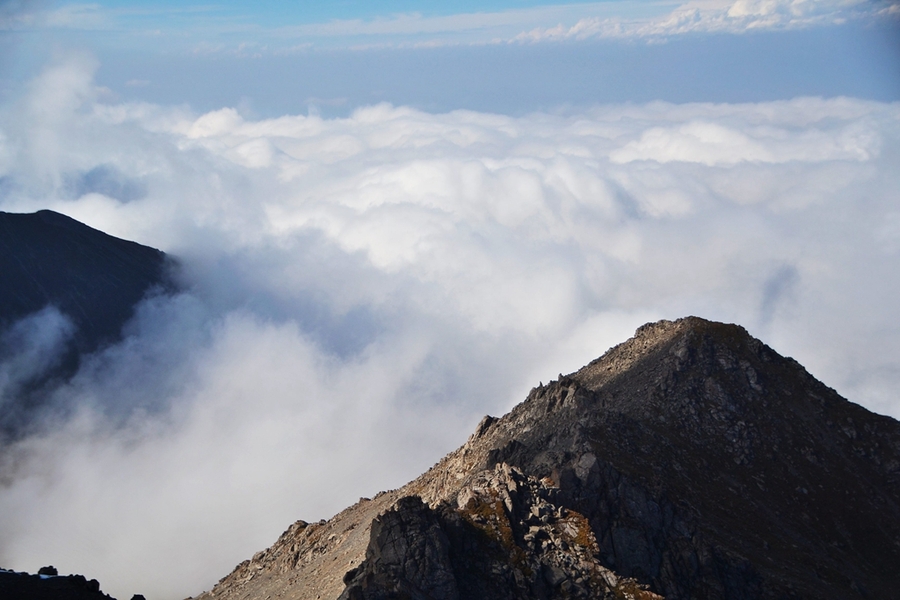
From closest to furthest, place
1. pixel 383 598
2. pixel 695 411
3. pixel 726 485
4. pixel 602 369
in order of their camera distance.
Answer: pixel 383 598, pixel 726 485, pixel 695 411, pixel 602 369

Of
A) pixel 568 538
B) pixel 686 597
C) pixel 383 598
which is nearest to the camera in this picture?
pixel 383 598

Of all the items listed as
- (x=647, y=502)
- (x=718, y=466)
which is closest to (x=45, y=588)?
(x=647, y=502)

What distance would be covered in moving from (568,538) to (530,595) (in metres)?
6.66

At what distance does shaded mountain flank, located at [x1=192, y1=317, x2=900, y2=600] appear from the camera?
6003cm

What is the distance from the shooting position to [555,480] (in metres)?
72.6

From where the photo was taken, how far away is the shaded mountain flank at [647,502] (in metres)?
60.0

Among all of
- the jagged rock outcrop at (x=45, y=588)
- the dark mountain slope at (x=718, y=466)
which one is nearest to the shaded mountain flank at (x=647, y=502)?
the dark mountain slope at (x=718, y=466)

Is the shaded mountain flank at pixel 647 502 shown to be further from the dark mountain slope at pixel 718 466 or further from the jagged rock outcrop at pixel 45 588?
the jagged rock outcrop at pixel 45 588

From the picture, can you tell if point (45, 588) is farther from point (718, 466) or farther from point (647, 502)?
point (718, 466)

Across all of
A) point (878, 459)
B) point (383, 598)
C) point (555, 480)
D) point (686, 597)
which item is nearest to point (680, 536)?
point (686, 597)

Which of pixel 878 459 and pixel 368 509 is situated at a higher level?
pixel 368 509

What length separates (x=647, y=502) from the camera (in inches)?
2849

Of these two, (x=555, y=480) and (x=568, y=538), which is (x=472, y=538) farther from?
(x=555, y=480)

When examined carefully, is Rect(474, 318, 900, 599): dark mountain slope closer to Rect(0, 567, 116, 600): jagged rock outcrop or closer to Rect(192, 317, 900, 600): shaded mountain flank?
Rect(192, 317, 900, 600): shaded mountain flank
